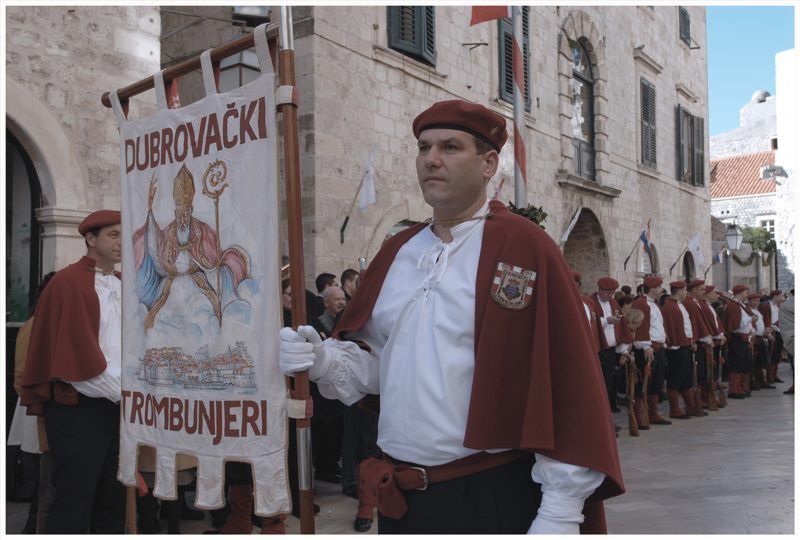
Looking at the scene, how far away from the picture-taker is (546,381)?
1.95 meters

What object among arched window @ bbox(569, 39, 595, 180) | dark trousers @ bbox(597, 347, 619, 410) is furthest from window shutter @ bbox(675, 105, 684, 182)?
dark trousers @ bbox(597, 347, 619, 410)

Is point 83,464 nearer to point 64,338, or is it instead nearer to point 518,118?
point 64,338

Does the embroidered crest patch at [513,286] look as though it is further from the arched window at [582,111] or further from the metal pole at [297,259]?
the arched window at [582,111]

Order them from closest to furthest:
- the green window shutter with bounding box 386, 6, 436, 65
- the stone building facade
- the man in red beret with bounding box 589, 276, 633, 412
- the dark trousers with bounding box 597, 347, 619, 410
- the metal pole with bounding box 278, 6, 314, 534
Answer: the metal pole with bounding box 278, 6, 314, 534 → the stone building facade → the man in red beret with bounding box 589, 276, 633, 412 → the dark trousers with bounding box 597, 347, 619, 410 → the green window shutter with bounding box 386, 6, 436, 65

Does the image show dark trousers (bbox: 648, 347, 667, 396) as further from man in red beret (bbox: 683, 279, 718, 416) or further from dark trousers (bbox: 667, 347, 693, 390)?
man in red beret (bbox: 683, 279, 718, 416)

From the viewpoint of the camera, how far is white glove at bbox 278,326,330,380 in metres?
2.36

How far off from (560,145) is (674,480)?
9.25 m

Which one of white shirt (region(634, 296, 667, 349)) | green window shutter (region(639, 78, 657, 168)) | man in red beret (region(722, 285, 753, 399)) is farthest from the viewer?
green window shutter (region(639, 78, 657, 168))

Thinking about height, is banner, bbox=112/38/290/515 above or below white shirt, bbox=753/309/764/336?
above

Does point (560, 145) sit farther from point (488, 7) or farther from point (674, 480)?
point (674, 480)

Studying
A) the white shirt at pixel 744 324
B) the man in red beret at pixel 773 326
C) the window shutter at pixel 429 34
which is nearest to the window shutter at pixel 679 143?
the man in red beret at pixel 773 326

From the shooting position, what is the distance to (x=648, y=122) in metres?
18.7

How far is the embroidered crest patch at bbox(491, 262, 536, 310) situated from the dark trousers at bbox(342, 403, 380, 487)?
3.61 meters


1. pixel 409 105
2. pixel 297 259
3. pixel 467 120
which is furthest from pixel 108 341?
pixel 409 105
